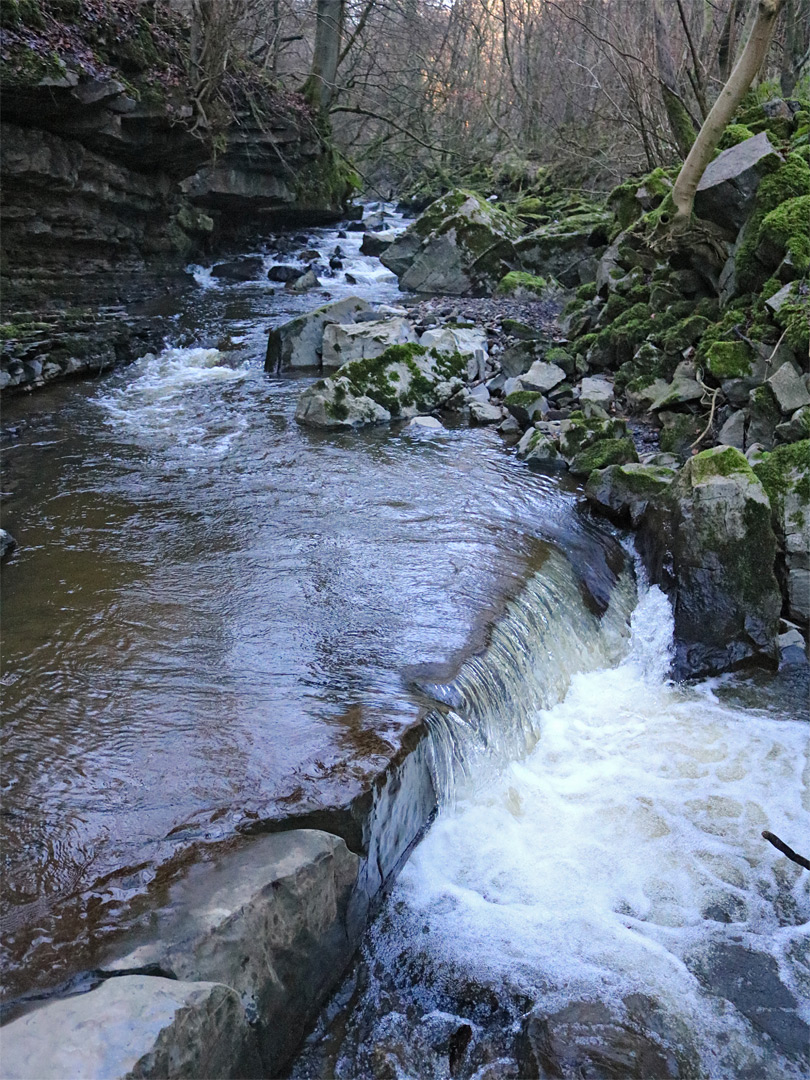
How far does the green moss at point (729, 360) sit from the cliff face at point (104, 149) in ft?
27.9

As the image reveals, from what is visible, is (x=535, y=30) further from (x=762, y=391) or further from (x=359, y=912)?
(x=359, y=912)

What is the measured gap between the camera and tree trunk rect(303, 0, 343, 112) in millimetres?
16375

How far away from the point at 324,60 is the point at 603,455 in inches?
549

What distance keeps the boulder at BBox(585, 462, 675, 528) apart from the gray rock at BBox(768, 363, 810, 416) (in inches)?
39.3

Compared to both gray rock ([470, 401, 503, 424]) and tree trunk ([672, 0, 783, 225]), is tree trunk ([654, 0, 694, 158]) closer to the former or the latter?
tree trunk ([672, 0, 783, 225])

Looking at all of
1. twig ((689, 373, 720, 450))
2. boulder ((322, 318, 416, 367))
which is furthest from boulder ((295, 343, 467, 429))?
twig ((689, 373, 720, 450))

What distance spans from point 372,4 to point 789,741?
1672 cm

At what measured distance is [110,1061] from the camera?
207 centimetres

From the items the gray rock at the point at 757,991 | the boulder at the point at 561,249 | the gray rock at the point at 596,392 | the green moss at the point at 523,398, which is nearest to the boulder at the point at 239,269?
the boulder at the point at 561,249

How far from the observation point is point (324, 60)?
16672 millimetres

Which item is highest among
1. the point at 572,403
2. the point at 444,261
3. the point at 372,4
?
the point at 372,4

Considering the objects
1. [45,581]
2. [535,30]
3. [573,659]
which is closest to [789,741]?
[573,659]

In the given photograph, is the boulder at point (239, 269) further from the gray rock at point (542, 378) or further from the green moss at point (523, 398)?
the green moss at point (523, 398)

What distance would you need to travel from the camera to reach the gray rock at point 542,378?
Result: 29.1 ft
